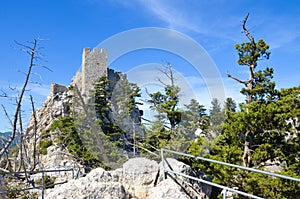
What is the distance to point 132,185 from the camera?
337 centimetres

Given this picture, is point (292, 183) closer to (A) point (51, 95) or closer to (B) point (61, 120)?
(B) point (61, 120)

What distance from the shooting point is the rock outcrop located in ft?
9.78

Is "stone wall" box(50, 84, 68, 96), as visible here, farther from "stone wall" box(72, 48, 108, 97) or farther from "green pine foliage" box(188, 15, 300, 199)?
"green pine foliage" box(188, 15, 300, 199)

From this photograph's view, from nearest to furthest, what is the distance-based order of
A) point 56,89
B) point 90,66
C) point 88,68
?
point 88,68 → point 90,66 → point 56,89

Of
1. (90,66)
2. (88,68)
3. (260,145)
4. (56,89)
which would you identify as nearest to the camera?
(260,145)

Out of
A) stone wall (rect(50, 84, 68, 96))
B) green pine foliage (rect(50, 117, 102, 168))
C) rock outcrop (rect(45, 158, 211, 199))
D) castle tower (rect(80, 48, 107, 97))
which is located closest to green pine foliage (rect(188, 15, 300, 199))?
rock outcrop (rect(45, 158, 211, 199))

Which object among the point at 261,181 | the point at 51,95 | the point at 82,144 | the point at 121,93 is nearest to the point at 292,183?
the point at 261,181

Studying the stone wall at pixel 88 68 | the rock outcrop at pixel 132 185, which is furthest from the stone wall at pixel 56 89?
the rock outcrop at pixel 132 185

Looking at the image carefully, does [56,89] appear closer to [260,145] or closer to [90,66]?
[90,66]

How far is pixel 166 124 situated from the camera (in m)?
13.5

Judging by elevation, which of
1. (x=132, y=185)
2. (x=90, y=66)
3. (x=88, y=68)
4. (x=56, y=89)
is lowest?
(x=132, y=185)

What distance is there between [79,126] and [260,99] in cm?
1108

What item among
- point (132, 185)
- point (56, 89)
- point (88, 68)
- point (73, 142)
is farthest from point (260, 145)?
point (56, 89)

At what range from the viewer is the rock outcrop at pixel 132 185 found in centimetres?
298
